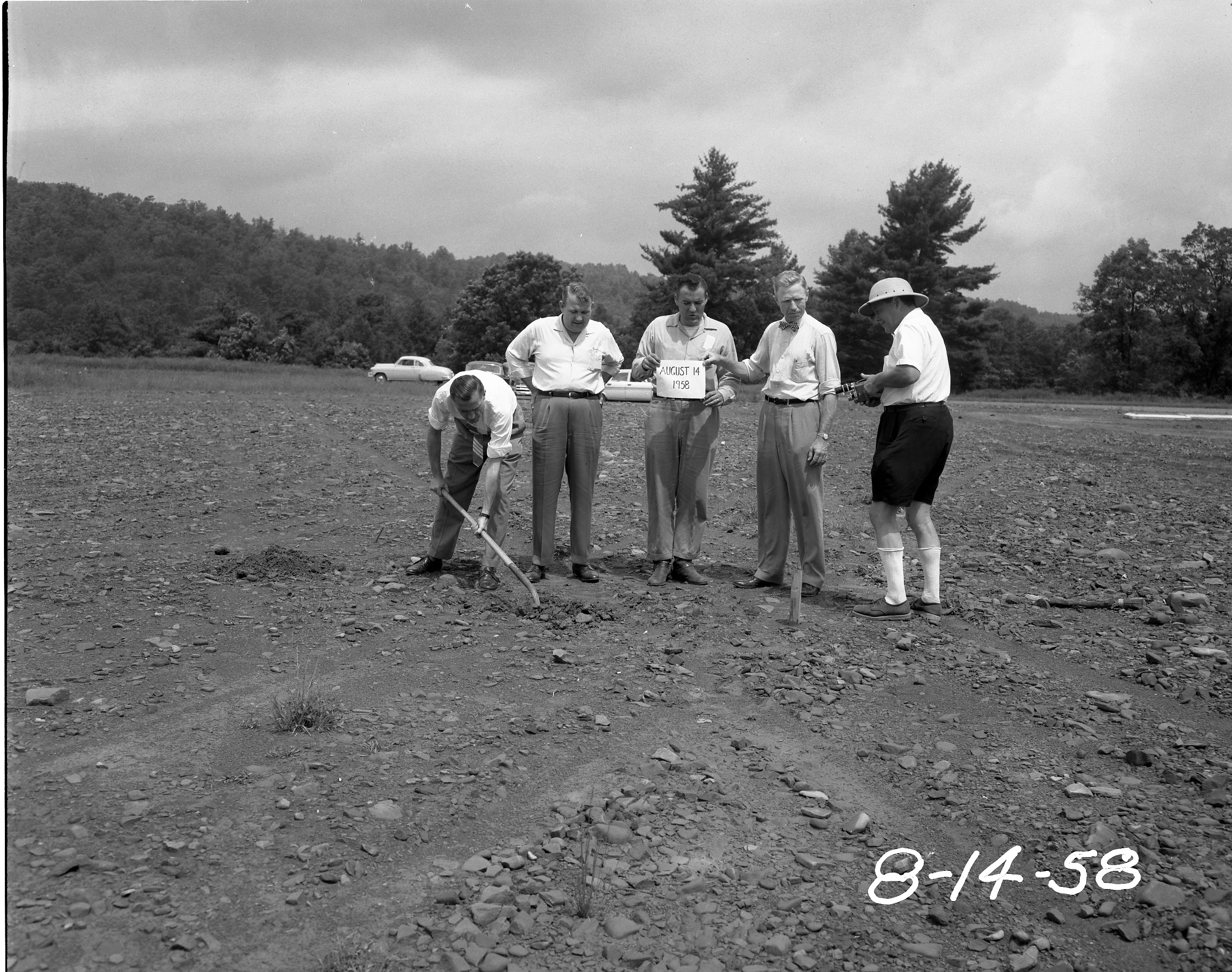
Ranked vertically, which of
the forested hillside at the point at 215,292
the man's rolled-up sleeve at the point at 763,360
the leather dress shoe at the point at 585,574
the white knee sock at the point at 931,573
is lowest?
the leather dress shoe at the point at 585,574

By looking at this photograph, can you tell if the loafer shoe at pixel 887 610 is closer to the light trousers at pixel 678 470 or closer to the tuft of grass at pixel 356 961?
the light trousers at pixel 678 470

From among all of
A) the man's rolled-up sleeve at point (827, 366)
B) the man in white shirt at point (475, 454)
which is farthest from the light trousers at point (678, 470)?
the man in white shirt at point (475, 454)

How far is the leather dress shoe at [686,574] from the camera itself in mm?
7887

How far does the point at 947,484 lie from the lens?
45.2ft

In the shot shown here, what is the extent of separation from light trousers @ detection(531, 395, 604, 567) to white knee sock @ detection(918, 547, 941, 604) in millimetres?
2382

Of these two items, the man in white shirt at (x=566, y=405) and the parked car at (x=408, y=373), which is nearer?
the man in white shirt at (x=566, y=405)

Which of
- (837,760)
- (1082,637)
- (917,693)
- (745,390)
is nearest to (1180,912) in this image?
(837,760)

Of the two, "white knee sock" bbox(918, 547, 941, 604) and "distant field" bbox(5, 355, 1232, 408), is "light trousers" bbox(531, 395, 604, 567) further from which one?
"distant field" bbox(5, 355, 1232, 408)

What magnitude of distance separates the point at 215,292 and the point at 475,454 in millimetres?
81580

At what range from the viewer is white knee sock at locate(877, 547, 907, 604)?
6.87m

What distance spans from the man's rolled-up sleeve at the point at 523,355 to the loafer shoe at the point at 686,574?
5.94ft

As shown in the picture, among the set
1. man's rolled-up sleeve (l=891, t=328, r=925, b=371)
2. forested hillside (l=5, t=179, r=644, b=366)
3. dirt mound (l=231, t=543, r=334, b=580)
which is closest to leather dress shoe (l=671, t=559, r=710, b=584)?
man's rolled-up sleeve (l=891, t=328, r=925, b=371)

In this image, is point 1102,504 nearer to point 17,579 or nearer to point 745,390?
point 17,579

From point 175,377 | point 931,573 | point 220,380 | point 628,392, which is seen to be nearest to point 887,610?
point 931,573
